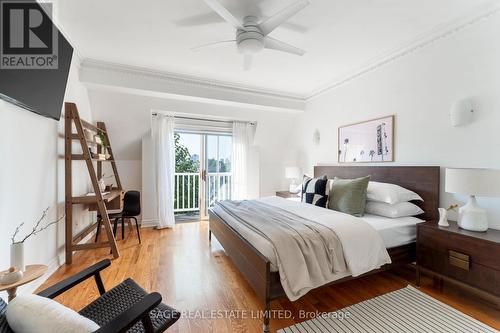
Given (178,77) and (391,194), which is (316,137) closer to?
(391,194)

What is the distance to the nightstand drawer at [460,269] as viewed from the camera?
169 centimetres

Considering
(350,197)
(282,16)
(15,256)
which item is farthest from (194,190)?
(282,16)

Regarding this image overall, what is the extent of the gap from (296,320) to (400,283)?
50.2 inches

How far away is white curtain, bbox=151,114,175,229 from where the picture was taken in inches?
161

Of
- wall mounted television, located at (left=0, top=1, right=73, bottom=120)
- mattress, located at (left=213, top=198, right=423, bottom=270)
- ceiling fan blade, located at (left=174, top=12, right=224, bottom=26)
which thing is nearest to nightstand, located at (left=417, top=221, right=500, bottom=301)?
mattress, located at (left=213, top=198, right=423, bottom=270)

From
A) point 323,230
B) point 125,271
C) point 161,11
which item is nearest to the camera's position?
point 323,230

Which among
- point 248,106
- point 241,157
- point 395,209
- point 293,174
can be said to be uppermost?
point 248,106

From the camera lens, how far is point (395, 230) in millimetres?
2186

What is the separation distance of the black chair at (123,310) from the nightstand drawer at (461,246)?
2.26 meters

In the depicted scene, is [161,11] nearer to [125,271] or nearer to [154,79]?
[154,79]

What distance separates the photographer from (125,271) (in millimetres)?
2459

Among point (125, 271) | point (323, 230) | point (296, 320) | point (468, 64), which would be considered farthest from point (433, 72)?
point (125, 271)

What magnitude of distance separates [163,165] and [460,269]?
13.6ft

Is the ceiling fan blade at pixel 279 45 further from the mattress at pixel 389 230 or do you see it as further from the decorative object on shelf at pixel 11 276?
the decorative object on shelf at pixel 11 276
